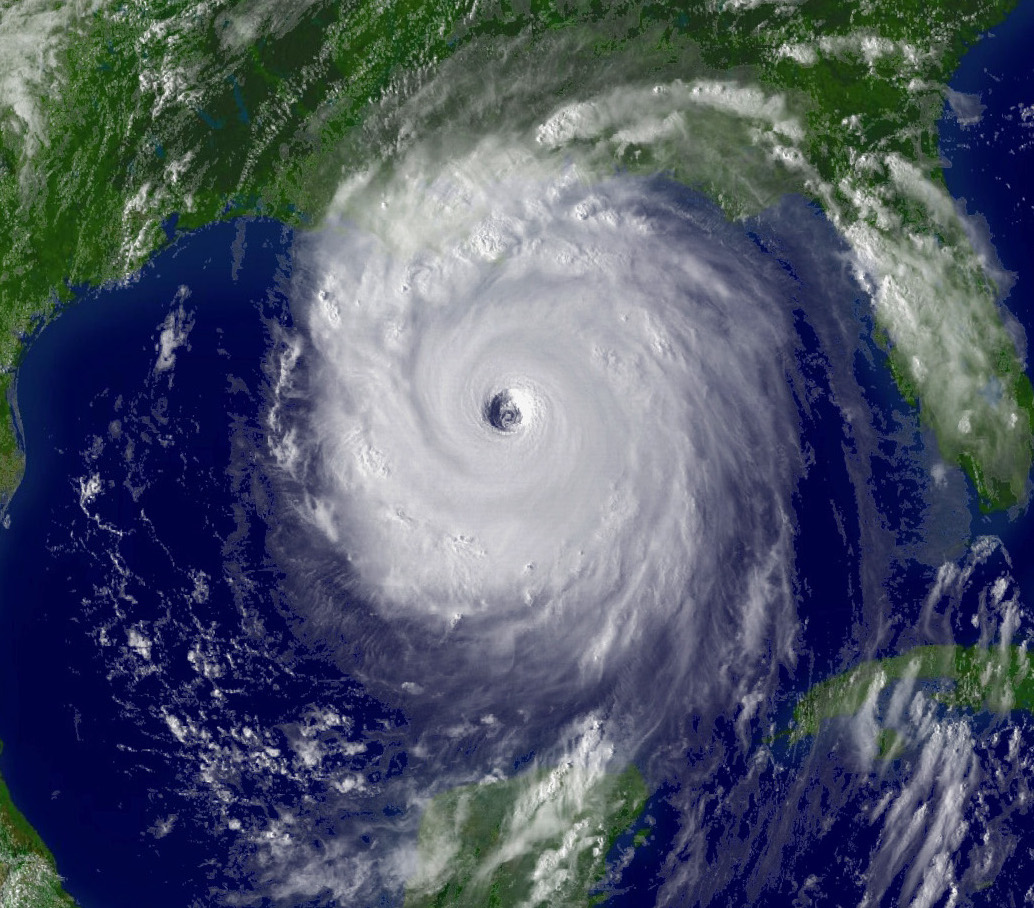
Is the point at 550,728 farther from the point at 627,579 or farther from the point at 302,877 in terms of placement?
the point at 302,877

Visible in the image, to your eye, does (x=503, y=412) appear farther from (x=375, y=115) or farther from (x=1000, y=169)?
(x=1000, y=169)

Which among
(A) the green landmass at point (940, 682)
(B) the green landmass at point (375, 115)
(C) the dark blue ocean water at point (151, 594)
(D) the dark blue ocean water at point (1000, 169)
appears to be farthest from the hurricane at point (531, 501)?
(D) the dark blue ocean water at point (1000, 169)

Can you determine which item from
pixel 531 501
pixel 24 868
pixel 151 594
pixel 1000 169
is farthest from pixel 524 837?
pixel 1000 169

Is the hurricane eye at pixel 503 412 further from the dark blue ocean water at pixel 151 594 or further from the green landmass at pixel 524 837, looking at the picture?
the green landmass at pixel 524 837

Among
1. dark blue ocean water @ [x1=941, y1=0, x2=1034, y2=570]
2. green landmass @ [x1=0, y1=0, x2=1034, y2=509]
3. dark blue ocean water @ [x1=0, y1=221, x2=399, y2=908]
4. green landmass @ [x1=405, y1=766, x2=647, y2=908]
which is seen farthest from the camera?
dark blue ocean water @ [x1=941, y1=0, x2=1034, y2=570]

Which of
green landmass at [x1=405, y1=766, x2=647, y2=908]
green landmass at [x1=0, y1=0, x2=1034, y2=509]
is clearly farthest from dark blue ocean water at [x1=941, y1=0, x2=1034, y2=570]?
green landmass at [x1=405, y1=766, x2=647, y2=908]

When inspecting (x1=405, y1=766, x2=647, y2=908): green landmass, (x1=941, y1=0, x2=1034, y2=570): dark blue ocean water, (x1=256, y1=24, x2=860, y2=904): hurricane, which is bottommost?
(x1=405, y1=766, x2=647, y2=908): green landmass

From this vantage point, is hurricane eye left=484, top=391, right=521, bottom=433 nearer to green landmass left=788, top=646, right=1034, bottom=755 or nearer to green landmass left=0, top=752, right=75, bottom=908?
green landmass left=788, top=646, right=1034, bottom=755
